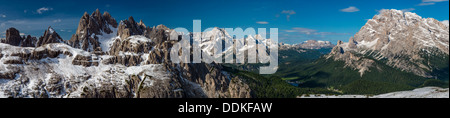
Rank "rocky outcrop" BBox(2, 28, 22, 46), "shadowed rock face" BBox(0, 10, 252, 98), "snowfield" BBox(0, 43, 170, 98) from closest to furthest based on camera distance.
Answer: "snowfield" BBox(0, 43, 170, 98) < "shadowed rock face" BBox(0, 10, 252, 98) < "rocky outcrop" BBox(2, 28, 22, 46)

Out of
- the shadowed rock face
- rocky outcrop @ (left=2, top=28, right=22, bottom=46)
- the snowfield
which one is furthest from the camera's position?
rocky outcrop @ (left=2, top=28, right=22, bottom=46)

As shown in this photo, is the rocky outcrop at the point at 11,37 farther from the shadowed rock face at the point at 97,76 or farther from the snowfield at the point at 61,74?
the snowfield at the point at 61,74

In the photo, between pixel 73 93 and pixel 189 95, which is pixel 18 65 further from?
pixel 189 95

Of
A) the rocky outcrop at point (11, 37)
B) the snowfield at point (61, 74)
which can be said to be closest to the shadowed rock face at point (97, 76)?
the snowfield at point (61, 74)

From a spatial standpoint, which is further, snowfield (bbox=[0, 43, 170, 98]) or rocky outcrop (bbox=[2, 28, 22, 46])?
rocky outcrop (bbox=[2, 28, 22, 46])

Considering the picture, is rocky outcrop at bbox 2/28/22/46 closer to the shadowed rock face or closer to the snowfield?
the shadowed rock face

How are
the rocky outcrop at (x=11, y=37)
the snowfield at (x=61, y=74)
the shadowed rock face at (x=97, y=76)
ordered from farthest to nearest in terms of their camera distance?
the rocky outcrop at (x=11, y=37) → the shadowed rock face at (x=97, y=76) → the snowfield at (x=61, y=74)

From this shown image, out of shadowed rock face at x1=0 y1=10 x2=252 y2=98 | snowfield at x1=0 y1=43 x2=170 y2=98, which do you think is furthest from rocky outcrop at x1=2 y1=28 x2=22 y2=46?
snowfield at x1=0 y1=43 x2=170 y2=98

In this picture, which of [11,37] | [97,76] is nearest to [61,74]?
[97,76]

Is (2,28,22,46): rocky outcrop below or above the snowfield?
above

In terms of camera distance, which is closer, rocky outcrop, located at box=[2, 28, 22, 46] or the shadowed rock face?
the shadowed rock face

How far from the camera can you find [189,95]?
167625mm
